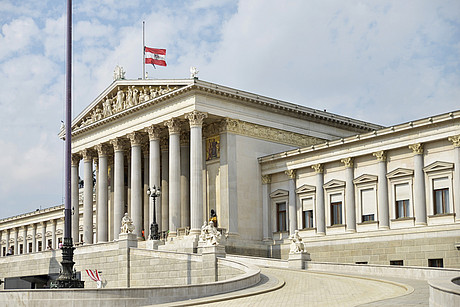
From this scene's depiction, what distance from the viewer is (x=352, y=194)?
176 feet

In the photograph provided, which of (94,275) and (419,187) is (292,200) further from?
(94,275)

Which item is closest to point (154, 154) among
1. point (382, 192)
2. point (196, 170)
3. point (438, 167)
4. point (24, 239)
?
point (196, 170)

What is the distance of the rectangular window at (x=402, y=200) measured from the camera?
4969 cm

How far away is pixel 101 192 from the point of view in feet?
226

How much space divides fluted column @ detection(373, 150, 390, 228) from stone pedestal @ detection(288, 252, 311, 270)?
36.0ft

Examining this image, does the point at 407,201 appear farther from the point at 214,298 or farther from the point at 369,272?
the point at 214,298

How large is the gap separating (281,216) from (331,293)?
30.7 m

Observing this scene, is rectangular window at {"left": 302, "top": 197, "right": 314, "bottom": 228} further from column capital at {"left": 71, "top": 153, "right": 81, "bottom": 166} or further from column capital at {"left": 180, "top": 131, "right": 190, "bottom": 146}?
column capital at {"left": 71, "top": 153, "right": 81, "bottom": 166}

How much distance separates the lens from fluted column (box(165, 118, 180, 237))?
190 ft

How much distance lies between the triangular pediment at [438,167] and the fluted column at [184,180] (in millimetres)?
21442

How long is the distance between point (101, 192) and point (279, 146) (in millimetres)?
18052

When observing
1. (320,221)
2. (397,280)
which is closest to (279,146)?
(320,221)

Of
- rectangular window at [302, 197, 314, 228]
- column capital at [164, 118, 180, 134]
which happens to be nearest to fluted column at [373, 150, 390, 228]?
rectangular window at [302, 197, 314, 228]

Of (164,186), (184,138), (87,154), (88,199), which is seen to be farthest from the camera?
(88,199)
